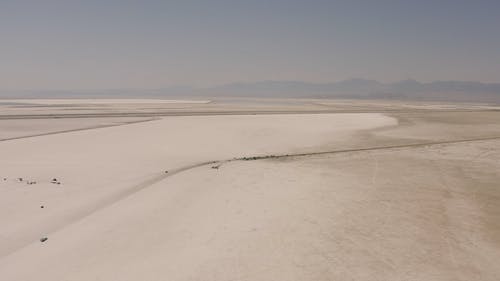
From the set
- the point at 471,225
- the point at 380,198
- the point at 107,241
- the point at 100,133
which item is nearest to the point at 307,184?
the point at 380,198

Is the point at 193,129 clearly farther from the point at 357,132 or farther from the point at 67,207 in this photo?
the point at 67,207

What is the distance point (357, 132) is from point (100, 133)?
1882 centimetres

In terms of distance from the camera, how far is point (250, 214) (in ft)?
32.7

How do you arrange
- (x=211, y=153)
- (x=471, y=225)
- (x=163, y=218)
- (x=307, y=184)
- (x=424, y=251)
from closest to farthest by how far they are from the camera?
(x=424, y=251), (x=471, y=225), (x=163, y=218), (x=307, y=184), (x=211, y=153)

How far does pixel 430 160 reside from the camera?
1739 centimetres

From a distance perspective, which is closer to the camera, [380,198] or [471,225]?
[471,225]

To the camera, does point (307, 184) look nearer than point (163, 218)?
No

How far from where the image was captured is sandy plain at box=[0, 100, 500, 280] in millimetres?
7188

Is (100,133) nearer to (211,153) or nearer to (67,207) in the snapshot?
(211,153)

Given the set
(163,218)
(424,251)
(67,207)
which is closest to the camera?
(424,251)

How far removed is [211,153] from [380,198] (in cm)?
1037

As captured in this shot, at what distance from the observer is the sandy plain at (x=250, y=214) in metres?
7.19

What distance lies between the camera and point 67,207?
10.9 m

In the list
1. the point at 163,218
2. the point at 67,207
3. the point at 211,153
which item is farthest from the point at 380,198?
the point at 211,153
